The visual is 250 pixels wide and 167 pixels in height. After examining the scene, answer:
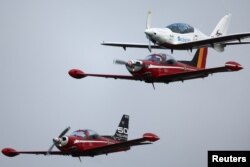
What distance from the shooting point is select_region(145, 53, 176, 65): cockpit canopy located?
106688 mm

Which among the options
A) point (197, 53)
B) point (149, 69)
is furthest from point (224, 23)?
point (149, 69)

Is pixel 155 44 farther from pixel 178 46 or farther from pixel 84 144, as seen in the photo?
pixel 84 144

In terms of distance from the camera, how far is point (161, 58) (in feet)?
351

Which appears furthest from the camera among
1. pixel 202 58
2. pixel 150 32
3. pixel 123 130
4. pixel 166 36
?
pixel 123 130

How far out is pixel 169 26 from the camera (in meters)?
112

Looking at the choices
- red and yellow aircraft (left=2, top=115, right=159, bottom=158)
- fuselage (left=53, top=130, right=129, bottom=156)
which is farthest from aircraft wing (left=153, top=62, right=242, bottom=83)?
fuselage (left=53, top=130, right=129, bottom=156)

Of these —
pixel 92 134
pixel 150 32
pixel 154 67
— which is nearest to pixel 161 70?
pixel 154 67

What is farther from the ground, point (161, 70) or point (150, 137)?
point (161, 70)

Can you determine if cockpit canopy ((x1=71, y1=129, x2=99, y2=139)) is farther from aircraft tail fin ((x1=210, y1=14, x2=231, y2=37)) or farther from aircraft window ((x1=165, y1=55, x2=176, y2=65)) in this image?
aircraft tail fin ((x1=210, y1=14, x2=231, y2=37))

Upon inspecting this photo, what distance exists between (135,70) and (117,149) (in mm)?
6957

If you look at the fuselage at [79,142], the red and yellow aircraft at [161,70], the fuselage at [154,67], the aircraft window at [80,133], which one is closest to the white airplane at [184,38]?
the red and yellow aircraft at [161,70]

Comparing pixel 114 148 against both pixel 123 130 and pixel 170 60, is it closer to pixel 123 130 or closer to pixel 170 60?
pixel 123 130

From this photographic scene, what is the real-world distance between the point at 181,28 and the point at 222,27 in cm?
689

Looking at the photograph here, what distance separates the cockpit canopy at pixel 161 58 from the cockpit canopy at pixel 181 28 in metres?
4.59
